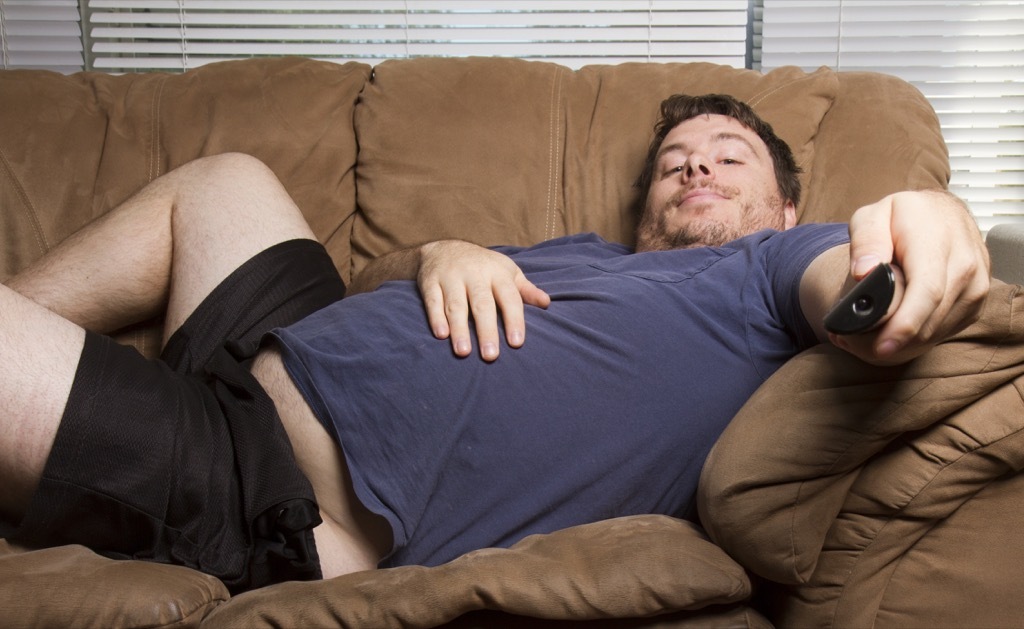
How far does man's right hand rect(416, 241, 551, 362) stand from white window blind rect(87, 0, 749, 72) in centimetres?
137

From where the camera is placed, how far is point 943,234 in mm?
807

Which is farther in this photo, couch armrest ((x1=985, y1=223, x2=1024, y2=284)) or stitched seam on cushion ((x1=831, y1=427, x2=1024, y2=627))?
couch armrest ((x1=985, y1=223, x2=1024, y2=284))

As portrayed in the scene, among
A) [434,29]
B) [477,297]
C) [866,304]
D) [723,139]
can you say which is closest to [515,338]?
[477,297]

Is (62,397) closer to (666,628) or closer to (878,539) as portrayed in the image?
(666,628)

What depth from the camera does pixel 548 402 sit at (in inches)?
46.1

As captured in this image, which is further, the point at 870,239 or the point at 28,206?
the point at 28,206

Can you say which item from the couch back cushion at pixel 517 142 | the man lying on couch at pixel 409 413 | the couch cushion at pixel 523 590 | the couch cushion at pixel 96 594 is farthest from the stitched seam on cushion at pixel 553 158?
the couch cushion at pixel 96 594

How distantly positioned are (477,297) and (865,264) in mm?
566

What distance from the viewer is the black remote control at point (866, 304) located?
2.37 feet

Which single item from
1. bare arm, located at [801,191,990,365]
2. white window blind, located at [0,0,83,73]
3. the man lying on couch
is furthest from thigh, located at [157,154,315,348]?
white window blind, located at [0,0,83,73]

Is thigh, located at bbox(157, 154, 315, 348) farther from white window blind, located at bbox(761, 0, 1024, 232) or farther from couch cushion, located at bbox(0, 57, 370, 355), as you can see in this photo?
white window blind, located at bbox(761, 0, 1024, 232)

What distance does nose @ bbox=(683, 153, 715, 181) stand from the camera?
171 centimetres

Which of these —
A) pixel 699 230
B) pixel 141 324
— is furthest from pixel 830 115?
pixel 141 324

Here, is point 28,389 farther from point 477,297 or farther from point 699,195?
point 699,195
